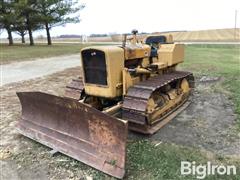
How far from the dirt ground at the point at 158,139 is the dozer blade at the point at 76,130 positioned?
166 millimetres

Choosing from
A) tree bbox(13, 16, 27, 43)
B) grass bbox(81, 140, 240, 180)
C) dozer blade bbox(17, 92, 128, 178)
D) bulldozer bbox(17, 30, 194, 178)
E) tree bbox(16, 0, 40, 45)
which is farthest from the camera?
tree bbox(13, 16, 27, 43)

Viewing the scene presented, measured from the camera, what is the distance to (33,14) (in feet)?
94.4

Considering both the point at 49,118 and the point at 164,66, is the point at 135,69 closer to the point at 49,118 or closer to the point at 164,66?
the point at 164,66

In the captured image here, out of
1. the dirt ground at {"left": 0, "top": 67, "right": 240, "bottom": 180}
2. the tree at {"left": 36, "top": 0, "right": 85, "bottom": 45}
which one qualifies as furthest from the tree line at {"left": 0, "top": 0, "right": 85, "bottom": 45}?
the dirt ground at {"left": 0, "top": 67, "right": 240, "bottom": 180}

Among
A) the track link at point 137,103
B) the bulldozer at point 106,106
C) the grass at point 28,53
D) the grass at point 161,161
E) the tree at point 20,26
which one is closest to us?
the grass at point 161,161

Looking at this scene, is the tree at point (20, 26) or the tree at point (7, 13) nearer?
the tree at point (7, 13)

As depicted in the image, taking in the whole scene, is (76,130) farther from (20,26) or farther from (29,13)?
(20,26)

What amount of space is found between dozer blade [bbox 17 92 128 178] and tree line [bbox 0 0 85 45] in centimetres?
2357

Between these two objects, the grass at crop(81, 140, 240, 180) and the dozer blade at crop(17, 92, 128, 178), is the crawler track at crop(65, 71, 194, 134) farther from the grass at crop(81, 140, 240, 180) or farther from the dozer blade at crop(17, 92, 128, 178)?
the dozer blade at crop(17, 92, 128, 178)

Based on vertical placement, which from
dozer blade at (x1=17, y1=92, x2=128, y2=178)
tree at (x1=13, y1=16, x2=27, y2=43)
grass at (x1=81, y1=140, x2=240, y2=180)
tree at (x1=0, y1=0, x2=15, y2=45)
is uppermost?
tree at (x1=0, y1=0, x2=15, y2=45)

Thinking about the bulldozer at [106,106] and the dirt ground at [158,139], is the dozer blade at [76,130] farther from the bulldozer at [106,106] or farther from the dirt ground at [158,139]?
the dirt ground at [158,139]

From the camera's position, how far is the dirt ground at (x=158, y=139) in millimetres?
4184

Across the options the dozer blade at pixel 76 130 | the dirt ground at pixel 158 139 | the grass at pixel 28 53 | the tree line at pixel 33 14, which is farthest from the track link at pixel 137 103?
the tree line at pixel 33 14

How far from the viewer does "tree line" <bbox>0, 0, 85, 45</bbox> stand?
2694 cm
